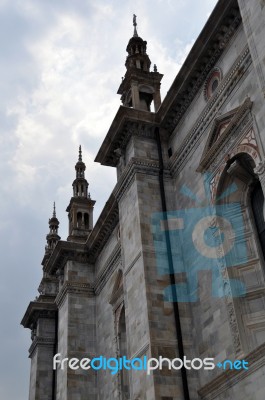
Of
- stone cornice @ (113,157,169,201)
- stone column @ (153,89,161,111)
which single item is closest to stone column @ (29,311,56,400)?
stone cornice @ (113,157,169,201)

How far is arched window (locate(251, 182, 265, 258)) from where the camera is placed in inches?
567

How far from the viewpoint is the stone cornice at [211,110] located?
15492mm

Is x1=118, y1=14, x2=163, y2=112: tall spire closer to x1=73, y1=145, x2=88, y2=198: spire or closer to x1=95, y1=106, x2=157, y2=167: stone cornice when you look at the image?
x1=95, y1=106, x2=157, y2=167: stone cornice

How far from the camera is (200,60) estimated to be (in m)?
17.8

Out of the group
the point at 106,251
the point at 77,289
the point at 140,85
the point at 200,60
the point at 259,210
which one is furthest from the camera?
the point at 77,289

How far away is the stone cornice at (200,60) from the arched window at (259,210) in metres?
4.86

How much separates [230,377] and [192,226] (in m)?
5.12

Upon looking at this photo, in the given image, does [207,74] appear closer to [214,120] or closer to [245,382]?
[214,120]

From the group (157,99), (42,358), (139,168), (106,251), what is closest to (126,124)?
(139,168)

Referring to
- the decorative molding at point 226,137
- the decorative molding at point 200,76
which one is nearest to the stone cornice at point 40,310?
the decorative molding at point 200,76

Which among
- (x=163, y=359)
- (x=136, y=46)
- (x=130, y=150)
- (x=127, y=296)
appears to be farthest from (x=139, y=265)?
(x=136, y=46)

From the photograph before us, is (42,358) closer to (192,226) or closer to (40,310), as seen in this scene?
(40,310)

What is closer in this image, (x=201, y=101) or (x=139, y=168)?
(x=201, y=101)

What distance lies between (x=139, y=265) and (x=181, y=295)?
171cm
